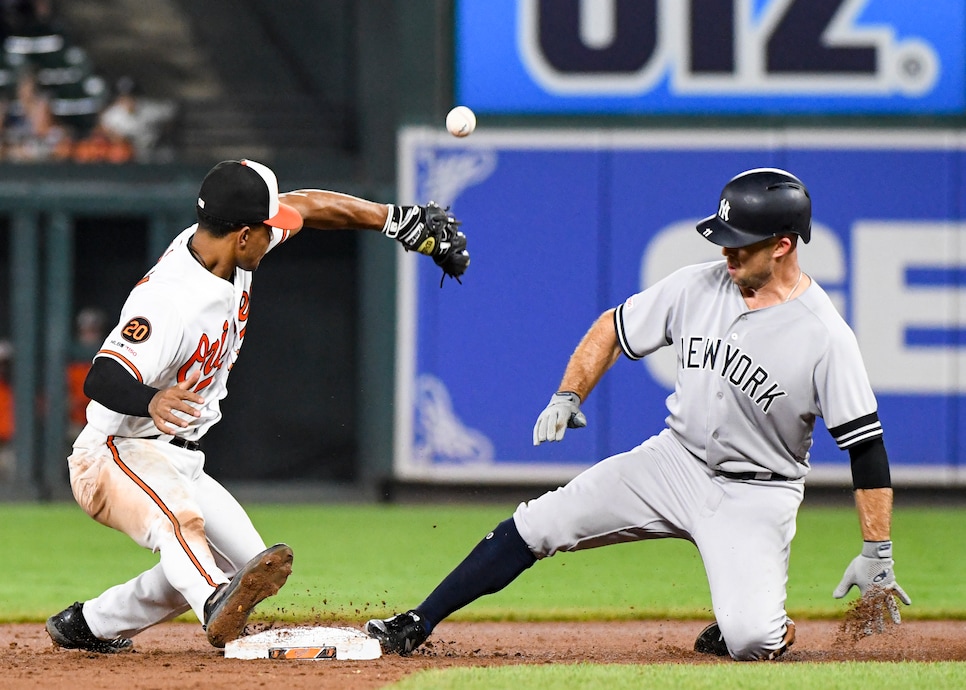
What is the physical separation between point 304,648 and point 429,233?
147 cm

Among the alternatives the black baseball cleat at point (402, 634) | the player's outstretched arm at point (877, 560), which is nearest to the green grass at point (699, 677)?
the player's outstretched arm at point (877, 560)

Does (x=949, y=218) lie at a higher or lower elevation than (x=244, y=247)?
lower

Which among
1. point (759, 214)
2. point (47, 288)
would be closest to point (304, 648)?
point (759, 214)

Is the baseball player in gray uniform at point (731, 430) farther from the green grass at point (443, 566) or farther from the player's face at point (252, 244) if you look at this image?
the green grass at point (443, 566)

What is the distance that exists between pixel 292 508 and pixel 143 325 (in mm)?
6059

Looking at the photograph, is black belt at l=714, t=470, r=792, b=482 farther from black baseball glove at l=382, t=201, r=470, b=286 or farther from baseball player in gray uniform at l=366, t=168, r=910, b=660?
black baseball glove at l=382, t=201, r=470, b=286

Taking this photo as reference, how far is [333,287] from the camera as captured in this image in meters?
11.1

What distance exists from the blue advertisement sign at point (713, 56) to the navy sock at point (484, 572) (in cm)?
605

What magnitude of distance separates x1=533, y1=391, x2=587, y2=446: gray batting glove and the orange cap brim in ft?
3.20

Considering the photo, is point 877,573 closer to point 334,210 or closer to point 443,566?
point 334,210

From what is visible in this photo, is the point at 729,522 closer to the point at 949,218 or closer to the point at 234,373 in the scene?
the point at 949,218

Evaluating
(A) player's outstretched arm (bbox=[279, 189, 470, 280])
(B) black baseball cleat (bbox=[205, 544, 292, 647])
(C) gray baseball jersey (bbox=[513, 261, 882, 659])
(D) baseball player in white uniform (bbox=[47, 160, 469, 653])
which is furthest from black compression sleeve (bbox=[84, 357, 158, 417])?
(C) gray baseball jersey (bbox=[513, 261, 882, 659])

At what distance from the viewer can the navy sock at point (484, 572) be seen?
448 cm

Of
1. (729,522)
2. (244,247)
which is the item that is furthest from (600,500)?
(244,247)
